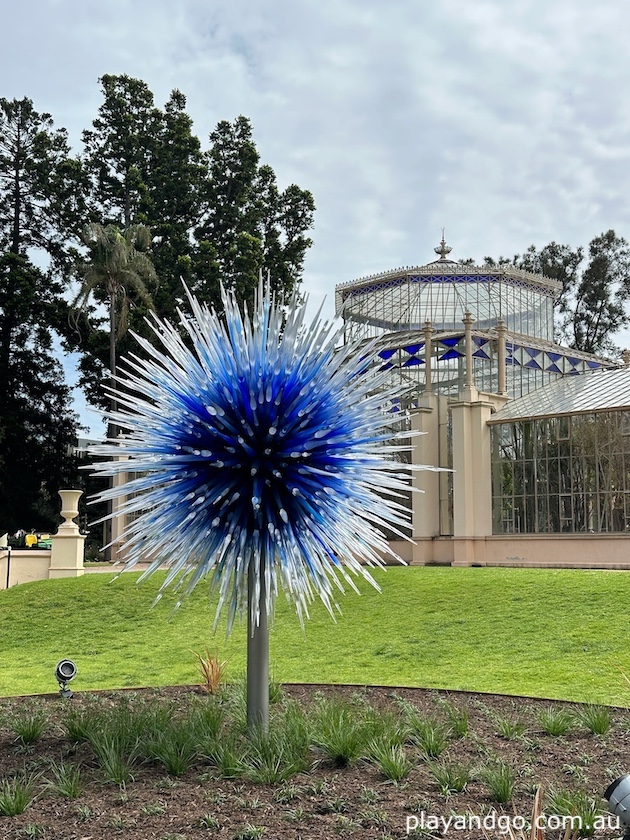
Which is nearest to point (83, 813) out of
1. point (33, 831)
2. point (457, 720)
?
point (33, 831)

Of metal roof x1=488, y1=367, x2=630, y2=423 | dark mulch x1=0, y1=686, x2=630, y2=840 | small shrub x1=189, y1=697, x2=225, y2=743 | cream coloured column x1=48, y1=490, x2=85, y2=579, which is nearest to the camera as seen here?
dark mulch x1=0, y1=686, x2=630, y2=840

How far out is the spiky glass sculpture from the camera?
5156mm

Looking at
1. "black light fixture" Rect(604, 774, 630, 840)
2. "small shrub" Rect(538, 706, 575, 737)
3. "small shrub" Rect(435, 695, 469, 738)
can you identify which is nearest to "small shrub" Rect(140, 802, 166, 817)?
"small shrub" Rect(435, 695, 469, 738)

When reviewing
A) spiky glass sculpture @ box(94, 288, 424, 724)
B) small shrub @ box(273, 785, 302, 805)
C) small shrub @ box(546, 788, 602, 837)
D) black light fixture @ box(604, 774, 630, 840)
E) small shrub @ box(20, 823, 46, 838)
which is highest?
spiky glass sculpture @ box(94, 288, 424, 724)

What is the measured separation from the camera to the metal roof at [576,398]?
69.9 ft

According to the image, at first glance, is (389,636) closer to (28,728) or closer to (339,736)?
(28,728)

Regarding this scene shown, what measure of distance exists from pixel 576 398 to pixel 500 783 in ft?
61.3

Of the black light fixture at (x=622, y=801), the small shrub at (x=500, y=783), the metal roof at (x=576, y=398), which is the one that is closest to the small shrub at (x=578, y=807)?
the small shrub at (x=500, y=783)

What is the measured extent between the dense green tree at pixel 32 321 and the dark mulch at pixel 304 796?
26805 mm

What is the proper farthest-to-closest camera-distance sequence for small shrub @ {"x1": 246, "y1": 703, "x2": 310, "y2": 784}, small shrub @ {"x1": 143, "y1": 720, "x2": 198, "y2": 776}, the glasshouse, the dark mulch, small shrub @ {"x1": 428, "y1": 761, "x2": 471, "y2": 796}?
1. the glasshouse
2. small shrub @ {"x1": 143, "y1": 720, "x2": 198, "y2": 776}
3. small shrub @ {"x1": 246, "y1": 703, "x2": 310, "y2": 784}
4. small shrub @ {"x1": 428, "y1": 761, "x2": 471, "y2": 796}
5. the dark mulch

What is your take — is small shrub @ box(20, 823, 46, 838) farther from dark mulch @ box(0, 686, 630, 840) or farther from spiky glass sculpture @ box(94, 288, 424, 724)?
spiky glass sculpture @ box(94, 288, 424, 724)

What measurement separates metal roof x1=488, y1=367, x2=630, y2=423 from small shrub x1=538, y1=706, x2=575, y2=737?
51.3ft

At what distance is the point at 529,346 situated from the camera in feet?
91.2

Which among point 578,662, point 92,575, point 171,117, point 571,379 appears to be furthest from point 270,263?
point 578,662
